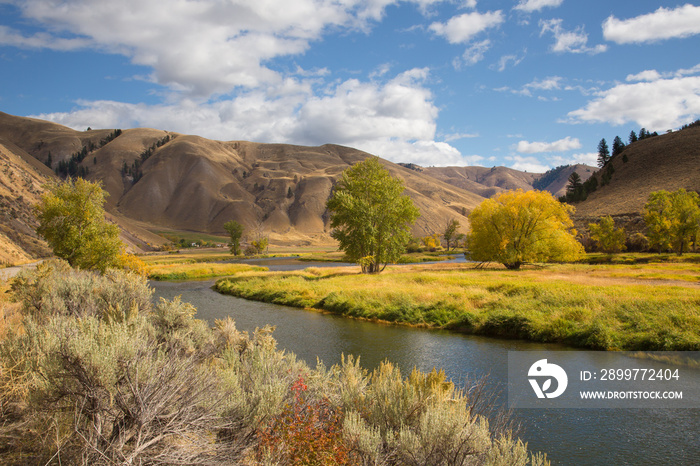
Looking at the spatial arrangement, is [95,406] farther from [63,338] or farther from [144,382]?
[63,338]

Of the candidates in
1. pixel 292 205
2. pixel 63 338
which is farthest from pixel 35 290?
pixel 292 205

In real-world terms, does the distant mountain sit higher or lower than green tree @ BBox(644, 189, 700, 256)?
higher

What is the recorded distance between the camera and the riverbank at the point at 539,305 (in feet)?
58.6

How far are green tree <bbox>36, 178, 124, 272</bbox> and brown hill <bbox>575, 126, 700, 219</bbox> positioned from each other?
7911 centimetres

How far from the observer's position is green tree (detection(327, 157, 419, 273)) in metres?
41.1

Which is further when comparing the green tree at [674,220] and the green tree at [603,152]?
the green tree at [603,152]

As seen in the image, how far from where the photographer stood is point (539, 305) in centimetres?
2273

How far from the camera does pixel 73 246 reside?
26.2m

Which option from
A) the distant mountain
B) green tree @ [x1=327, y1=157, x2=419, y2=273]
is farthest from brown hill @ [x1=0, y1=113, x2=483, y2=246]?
green tree @ [x1=327, y1=157, x2=419, y2=273]

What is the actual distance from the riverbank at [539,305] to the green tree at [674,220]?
681 inches

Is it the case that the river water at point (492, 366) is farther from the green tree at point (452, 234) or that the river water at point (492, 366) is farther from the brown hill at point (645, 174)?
the green tree at point (452, 234)

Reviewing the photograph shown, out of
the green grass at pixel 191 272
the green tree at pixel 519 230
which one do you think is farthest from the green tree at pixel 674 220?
the green grass at pixel 191 272

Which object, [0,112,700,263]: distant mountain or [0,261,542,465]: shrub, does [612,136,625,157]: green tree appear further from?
[0,261,542,465]: shrub

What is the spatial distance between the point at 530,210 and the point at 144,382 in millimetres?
45891
